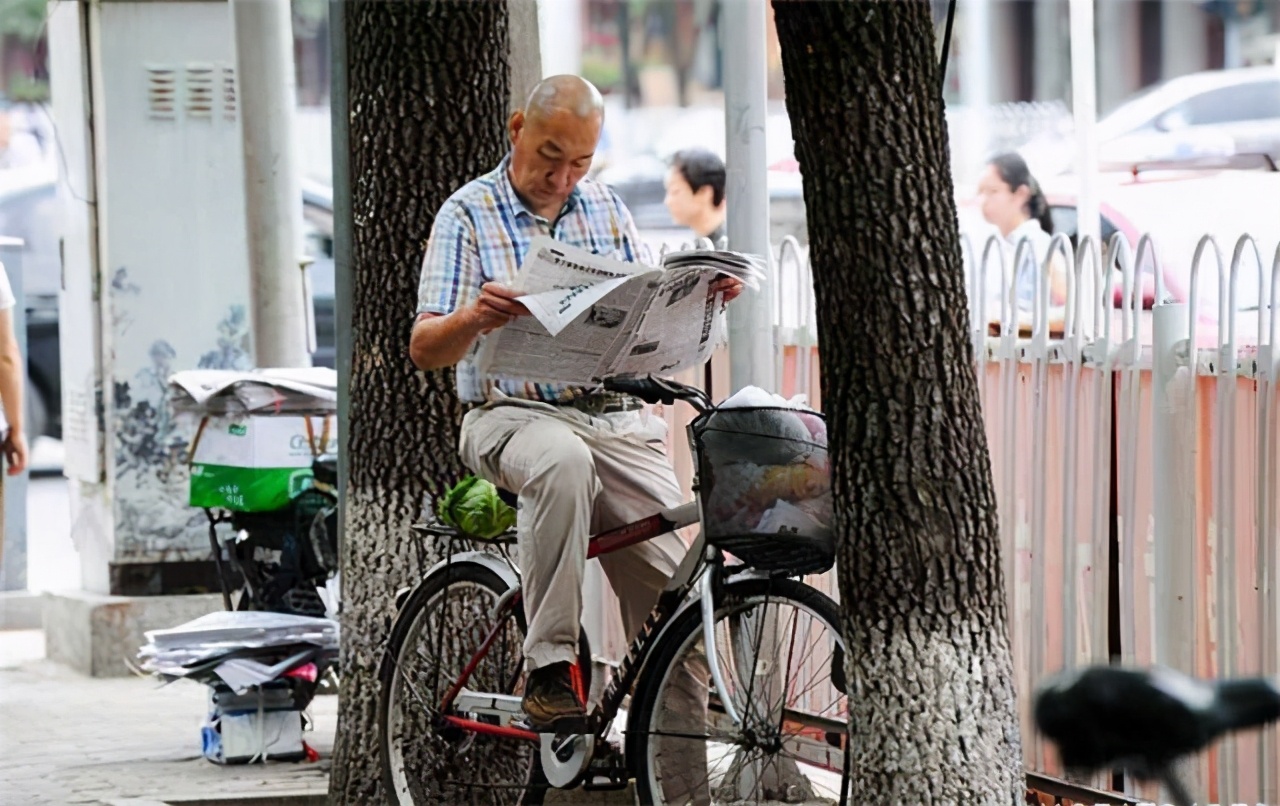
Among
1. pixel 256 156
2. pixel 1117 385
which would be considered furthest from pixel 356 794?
pixel 256 156

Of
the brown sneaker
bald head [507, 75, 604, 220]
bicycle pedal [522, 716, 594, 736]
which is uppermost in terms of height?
bald head [507, 75, 604, 220]

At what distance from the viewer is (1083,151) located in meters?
15.5

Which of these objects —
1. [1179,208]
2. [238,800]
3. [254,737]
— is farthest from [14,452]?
[1179,208]

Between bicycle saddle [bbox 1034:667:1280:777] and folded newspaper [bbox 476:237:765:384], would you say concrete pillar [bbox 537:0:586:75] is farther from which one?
bicycle saddle [bbox 1034:667:1280:777]

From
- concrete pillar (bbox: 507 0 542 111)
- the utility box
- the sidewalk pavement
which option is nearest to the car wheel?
the sidewalk pavement

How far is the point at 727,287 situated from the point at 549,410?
0.52m

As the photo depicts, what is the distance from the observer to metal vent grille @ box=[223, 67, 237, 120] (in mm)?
8492

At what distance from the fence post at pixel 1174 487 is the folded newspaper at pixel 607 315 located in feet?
3.27

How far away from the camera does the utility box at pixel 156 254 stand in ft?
27.6

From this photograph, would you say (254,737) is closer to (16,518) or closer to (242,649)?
(242,649)

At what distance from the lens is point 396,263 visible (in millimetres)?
5445

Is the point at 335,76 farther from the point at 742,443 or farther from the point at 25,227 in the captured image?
the point at 25,227

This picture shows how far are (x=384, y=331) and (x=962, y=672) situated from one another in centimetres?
206

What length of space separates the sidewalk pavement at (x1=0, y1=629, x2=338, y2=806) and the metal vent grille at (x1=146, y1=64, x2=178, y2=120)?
2.34m
